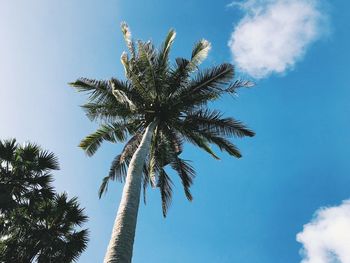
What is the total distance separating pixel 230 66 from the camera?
15617 millimetres

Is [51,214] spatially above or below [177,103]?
below

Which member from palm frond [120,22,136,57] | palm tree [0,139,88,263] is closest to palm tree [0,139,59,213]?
palm tree [0,139,88,263]

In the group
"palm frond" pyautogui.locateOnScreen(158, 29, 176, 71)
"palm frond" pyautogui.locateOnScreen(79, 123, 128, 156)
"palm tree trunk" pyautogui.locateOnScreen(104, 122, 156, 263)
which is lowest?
"palm tree trunk" pyautogui.locateOnScreen(104, 122, 156, 263)

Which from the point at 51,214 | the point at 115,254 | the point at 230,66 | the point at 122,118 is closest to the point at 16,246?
the point at 51,214

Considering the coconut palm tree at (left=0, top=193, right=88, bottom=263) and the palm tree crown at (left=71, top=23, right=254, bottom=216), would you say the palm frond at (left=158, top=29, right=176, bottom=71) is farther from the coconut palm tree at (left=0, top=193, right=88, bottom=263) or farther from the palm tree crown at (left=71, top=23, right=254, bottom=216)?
the coconut palm tree at (left=0, top=193, right=88, bottom=263)

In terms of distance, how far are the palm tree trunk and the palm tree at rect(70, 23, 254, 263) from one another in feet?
13.6

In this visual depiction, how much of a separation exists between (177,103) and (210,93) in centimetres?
160

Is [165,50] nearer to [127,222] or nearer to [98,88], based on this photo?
[98,88]

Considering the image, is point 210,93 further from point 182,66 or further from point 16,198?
point 16,198

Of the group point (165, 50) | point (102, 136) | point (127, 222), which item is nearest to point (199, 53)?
point (165, 50)

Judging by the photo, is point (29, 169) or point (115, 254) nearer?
point (115, 254)

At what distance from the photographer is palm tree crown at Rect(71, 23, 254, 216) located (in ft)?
48.8

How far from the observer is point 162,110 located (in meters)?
14.8

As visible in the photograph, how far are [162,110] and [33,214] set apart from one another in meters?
6.91
